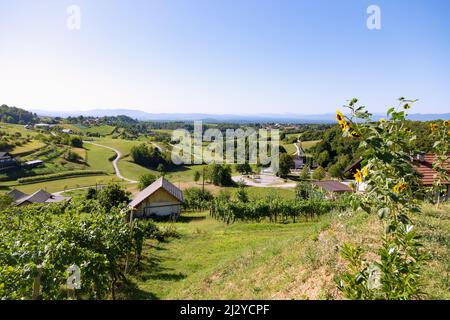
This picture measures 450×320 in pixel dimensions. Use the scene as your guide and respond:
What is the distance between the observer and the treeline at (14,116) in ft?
523

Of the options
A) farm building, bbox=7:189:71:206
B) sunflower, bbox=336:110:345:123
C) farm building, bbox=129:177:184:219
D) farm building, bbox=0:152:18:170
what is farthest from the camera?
farm building, bbox=0:152:18:170

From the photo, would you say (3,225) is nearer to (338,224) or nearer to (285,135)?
(338,224)

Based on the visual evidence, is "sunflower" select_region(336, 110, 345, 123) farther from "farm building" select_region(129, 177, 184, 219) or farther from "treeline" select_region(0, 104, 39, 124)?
"treeline" select_region(0, 104, 39, 124)

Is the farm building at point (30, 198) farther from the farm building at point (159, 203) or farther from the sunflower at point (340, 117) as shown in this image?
the sunflower at point (340, 117)

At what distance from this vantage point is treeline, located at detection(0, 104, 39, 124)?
523 feet

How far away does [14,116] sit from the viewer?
169 m

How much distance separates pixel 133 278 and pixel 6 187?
6467cm

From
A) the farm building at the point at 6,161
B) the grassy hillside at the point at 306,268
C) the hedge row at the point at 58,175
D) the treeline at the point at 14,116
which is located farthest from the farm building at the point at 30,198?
the treeline at the point at 14,116

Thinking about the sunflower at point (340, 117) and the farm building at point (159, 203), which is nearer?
the sunflower at point (340, 117)

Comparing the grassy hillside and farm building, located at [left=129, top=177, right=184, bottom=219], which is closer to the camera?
the grassy hillside

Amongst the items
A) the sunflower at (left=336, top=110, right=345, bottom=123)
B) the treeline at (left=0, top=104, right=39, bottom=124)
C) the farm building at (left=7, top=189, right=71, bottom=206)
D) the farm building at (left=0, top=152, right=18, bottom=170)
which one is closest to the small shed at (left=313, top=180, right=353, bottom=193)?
the farm building at (left=7, top=189, right=71, bottom=206)

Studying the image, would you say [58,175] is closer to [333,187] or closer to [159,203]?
[159,203]

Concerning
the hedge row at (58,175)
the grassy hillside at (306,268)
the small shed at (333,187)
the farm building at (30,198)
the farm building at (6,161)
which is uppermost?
the grassy hillside at (306,268)

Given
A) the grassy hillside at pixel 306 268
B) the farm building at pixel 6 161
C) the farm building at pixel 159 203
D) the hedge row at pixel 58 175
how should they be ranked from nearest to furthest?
the grassy hillside at pixel 306 268, the farm building at pixel 159 203, the hedge row at pixel 58 175, the farm building at pixel 6 161
